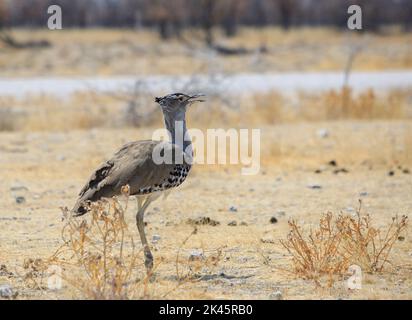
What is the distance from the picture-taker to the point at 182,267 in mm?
6352

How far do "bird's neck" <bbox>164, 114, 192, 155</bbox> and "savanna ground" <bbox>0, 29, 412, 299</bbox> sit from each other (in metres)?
0.74

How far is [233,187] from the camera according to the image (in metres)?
9.73

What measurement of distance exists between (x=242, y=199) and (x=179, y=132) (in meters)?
2.90

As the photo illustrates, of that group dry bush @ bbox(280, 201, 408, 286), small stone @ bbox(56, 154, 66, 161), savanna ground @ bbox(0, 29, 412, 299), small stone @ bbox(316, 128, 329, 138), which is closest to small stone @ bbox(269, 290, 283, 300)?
savanna ground @ bbox(0, 29, 412, 299)

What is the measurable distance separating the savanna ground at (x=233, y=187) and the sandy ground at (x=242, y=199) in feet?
0.05

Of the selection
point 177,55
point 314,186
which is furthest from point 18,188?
point 177,55

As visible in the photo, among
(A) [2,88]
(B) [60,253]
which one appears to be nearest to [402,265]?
(B) [60,253]

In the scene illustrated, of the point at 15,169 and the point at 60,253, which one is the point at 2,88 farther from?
the point at 60,253

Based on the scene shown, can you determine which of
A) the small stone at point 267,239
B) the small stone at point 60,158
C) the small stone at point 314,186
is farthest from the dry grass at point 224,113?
the small stone at point 267,239

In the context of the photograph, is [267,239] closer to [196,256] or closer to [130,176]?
[196,256]

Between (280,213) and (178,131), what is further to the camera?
(280,213)

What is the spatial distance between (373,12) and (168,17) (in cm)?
1192

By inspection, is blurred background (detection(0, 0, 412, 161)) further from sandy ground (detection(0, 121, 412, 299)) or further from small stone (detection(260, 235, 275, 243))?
small stone (detection(260, 235, 275, 243))

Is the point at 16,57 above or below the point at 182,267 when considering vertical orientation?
above
